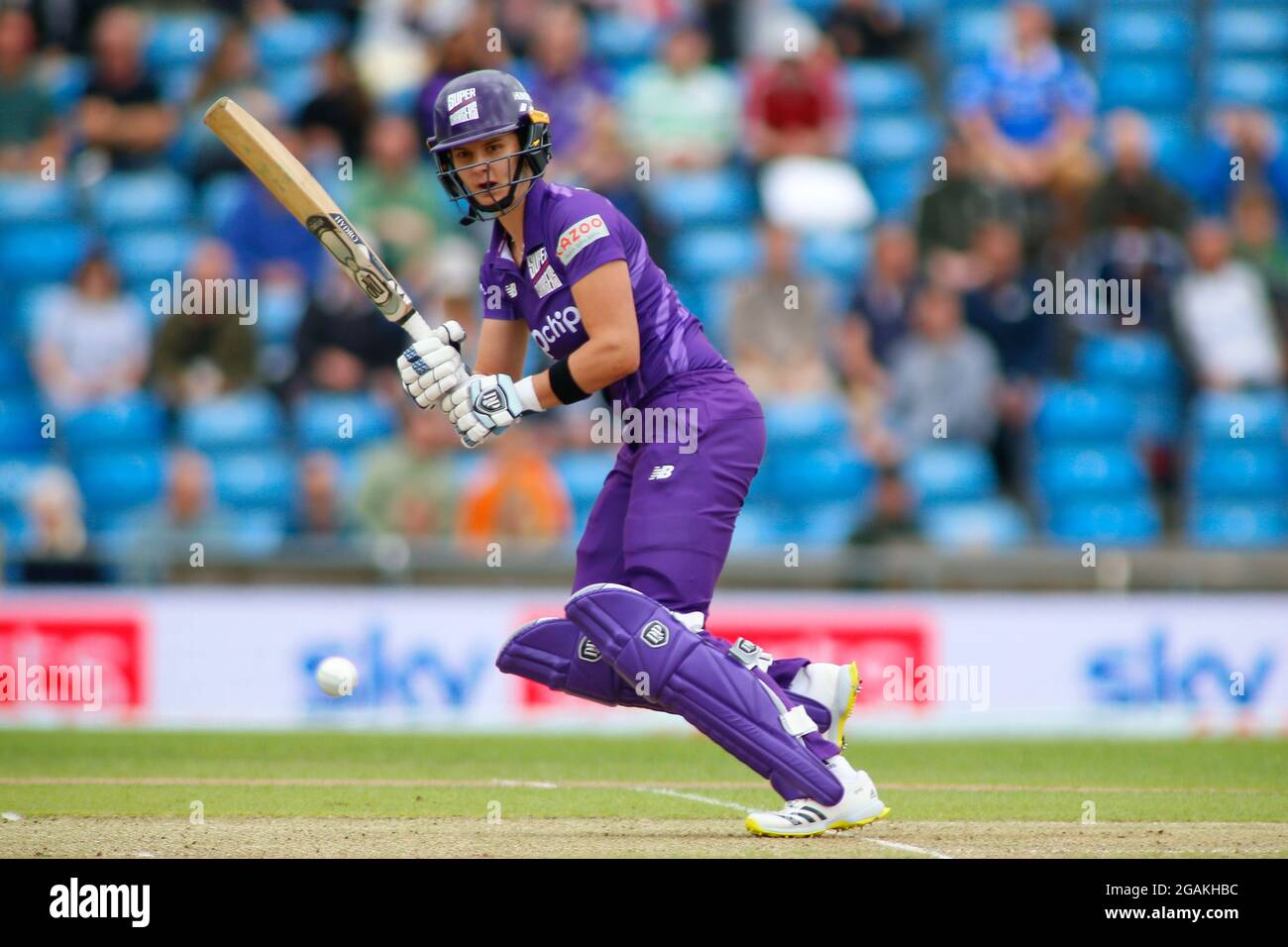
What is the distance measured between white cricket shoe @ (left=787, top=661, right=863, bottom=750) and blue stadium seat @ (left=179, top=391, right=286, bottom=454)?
7.90 m

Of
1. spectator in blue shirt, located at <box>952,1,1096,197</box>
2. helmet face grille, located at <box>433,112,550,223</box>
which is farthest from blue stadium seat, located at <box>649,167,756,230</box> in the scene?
helmet face grille, located at <box>433,112,550,223</box>

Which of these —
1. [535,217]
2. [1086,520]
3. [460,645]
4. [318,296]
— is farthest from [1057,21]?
[535,217]

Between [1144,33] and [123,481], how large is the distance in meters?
9.82

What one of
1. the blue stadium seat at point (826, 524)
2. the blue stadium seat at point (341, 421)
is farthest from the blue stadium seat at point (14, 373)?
the blue stadium seat at point (826, 524)

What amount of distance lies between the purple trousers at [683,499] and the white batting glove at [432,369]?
2.45 feet

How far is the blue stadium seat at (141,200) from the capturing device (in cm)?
1658

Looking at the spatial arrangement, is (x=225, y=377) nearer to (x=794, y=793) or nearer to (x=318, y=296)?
(x=318, y=296)

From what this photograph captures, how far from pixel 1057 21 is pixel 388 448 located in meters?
7.73

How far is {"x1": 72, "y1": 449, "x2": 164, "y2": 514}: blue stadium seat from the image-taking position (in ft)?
48.2

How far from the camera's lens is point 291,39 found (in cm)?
1780

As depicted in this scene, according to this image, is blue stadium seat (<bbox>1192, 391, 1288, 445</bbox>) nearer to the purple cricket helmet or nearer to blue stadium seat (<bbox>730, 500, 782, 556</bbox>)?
blue stadium seat (<bbox>730, 500, 782, 556</bbox>)

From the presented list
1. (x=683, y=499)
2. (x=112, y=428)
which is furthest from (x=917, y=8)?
(x=683, y=499)
